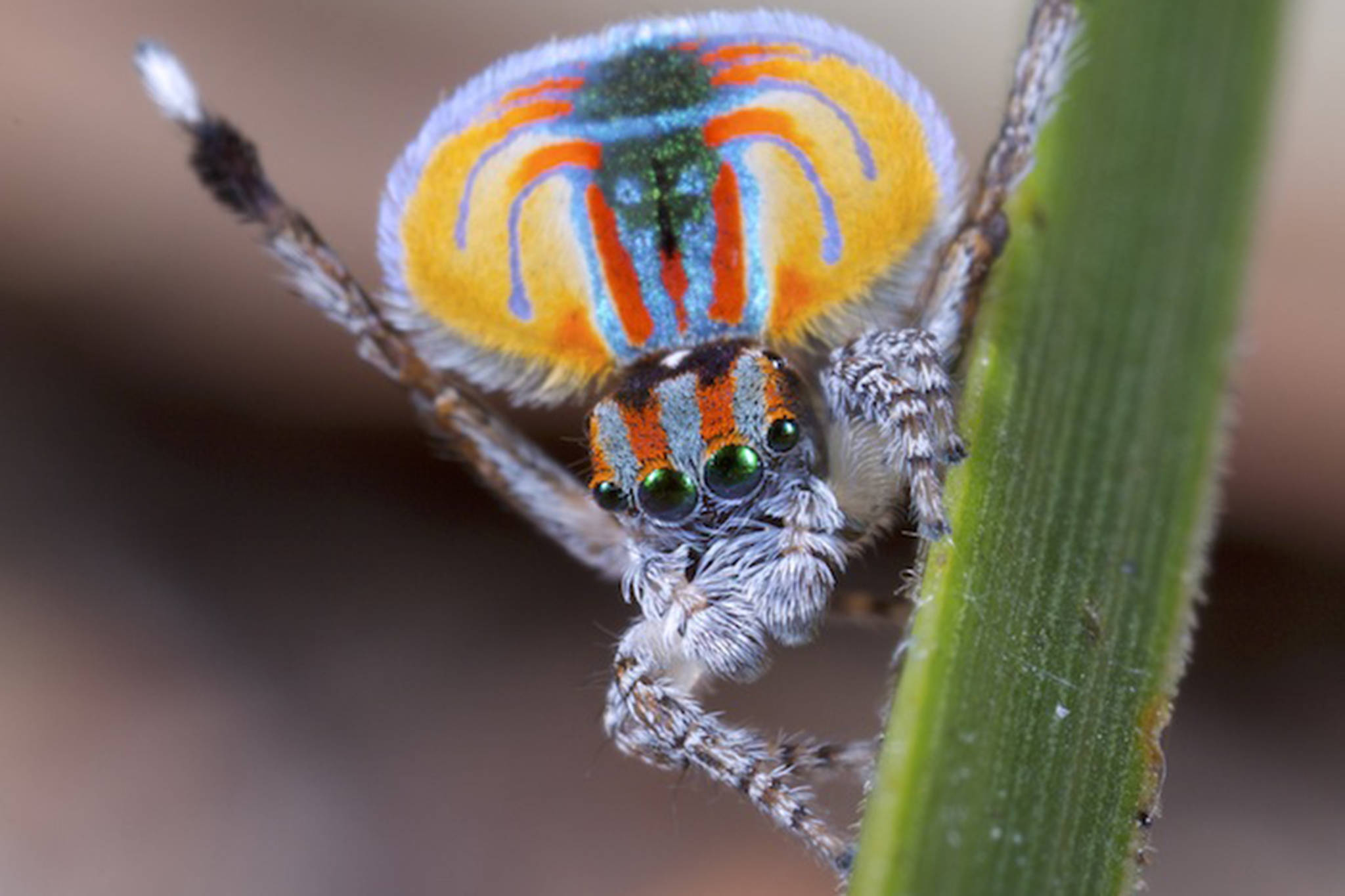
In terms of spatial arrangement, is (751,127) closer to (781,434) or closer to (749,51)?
(749,51)

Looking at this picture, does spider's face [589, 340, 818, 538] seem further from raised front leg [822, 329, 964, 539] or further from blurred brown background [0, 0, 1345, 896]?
blurred brown background [0, 0, 1345, 896]

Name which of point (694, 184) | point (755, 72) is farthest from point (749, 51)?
point (694, 184)

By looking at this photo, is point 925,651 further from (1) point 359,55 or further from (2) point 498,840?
(1) point 359,55

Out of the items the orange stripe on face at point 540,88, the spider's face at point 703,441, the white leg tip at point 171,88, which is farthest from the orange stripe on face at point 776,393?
the white leg tip at point 171,88

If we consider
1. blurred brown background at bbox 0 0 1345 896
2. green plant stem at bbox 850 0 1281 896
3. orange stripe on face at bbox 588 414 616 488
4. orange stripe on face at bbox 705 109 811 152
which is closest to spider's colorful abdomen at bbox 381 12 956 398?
orange stripe on face at bbox 705 109 811 152

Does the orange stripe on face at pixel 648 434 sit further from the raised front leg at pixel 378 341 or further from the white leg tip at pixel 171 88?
the white leg tip at pixel 171 88
